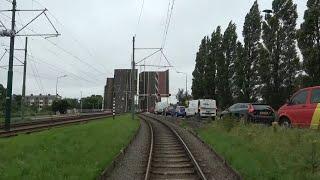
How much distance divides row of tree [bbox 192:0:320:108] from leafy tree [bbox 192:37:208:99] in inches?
532

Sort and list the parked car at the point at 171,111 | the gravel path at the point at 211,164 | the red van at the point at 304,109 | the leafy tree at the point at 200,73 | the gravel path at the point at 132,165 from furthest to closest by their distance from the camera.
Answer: the leafy tree at the point at 200,73, the parked car at the point at 171,111, the red van at the point at 304,109, the gravel path at the point at 132,165, the gravel path at the point at 211,164

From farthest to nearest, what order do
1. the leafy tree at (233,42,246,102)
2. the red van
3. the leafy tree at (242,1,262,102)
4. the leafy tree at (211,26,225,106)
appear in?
the leafy tree at (211,26,225,106)
the leafy tree at (233,42,246,102)
the leafy tree at (242,1,262,102)
the red van

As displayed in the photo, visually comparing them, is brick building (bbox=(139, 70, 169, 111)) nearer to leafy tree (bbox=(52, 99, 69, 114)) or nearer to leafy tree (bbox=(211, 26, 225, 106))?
leafy tree (bbox=(52, 99, 69, 114))

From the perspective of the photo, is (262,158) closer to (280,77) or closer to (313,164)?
(313,164)

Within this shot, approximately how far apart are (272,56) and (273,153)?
110ft

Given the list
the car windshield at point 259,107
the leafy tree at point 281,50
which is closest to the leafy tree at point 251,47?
the leafy tree at point 281,50

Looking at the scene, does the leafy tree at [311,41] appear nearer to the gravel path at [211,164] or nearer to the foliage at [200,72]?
the gravel path at [211,164]

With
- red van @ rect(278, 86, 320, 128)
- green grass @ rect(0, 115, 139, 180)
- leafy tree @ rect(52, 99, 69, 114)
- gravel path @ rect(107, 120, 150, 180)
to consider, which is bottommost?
gravel path @ rect(107, 120, 150, 180)

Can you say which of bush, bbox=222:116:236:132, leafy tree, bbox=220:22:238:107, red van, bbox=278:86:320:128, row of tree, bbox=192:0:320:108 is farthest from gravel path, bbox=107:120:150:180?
leafy tree, bbox=220:22:238:107

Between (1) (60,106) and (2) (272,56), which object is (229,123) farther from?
(1) (60,106)

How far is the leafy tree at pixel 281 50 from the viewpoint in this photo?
48.4m

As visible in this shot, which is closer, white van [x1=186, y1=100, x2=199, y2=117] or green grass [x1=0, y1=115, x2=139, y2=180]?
green grass [x1=0, y1=115, x2=139, y2=180]

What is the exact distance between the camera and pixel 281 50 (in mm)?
Answer: 49344

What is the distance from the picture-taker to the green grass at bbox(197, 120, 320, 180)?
1373 centimetres
